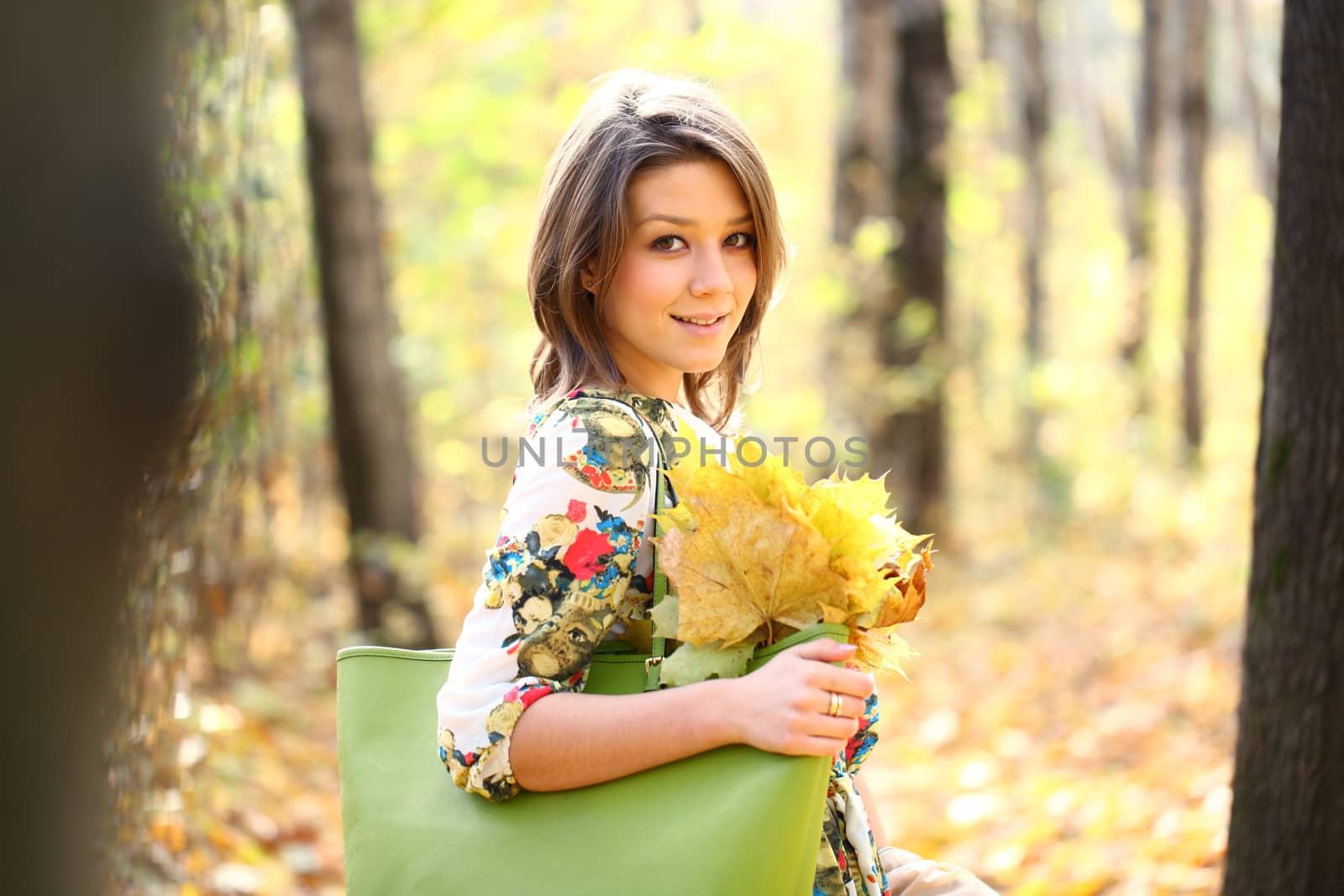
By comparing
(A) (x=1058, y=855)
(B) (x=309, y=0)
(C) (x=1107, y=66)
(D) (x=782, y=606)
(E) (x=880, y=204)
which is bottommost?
(A) (x=1058, y=855)

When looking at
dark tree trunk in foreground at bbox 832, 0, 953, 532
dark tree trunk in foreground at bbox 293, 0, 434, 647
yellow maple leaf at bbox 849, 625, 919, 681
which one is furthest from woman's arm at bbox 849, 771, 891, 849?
dark tree trunk in foreground at bbox 832, 0, 953, 532

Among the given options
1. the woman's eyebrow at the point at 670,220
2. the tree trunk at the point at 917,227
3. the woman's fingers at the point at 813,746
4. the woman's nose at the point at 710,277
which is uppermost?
the tree trunk at the point at 917,227

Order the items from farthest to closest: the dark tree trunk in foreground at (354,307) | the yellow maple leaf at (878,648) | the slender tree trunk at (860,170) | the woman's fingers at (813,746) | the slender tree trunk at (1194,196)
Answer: the slender tree trunk at (1194,196) < the slender tree trunk at (860,170) < the dark tree trunk in foreground at (354,307) < the yellow maple leaf at (878,648) < the woman's fingers at (813,746)

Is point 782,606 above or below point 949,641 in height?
above

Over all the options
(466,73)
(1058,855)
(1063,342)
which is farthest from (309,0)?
(1063,342)

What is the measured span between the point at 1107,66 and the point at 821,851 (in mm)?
41650

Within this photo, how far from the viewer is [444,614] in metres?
7.81

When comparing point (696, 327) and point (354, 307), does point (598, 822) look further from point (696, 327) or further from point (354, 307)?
point (354, 307)

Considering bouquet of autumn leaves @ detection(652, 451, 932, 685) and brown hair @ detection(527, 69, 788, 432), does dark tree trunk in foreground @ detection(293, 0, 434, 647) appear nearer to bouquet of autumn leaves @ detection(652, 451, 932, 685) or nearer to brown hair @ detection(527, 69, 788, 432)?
brown hair @ detection(527, 69, 788, 432)

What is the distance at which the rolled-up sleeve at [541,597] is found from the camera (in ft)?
5.21

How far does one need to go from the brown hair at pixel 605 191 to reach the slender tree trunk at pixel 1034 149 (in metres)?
15.3

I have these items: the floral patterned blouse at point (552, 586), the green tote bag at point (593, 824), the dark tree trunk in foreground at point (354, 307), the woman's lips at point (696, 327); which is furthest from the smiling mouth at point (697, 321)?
the dark tree trunk in foreground at point (354, 307)

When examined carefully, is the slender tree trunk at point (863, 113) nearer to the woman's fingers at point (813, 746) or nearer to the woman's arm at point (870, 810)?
the woman's arm at point (870, 810)

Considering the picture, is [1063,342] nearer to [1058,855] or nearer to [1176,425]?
[1176,425]
